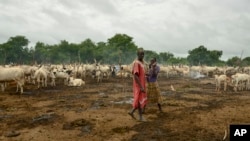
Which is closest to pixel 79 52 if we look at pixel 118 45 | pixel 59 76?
pixel 118 45

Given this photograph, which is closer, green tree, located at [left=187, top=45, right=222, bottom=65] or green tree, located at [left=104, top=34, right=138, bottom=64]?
green tree, located at [left=104, top=34, right=138, bottom=64]

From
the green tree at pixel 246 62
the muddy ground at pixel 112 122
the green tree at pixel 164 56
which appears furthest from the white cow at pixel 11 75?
the green tree at pixel 164 56

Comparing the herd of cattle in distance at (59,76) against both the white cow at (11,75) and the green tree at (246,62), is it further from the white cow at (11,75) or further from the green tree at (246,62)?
the green tree at (246,62)

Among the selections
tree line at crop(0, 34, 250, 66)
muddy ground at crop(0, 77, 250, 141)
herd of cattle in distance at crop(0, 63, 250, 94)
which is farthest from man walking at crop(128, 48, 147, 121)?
tree line at crop(0, 34, 250, 66)

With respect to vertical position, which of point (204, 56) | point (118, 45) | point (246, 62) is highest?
point (118, 45)

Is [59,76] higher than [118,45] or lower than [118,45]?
lower

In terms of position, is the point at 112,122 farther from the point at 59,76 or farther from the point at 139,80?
the point at 59,76

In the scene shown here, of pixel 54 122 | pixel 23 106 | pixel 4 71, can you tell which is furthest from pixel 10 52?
pixel 54 122

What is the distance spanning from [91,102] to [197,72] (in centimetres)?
4065

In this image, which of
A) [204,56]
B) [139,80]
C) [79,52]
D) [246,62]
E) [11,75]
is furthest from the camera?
[204,56]

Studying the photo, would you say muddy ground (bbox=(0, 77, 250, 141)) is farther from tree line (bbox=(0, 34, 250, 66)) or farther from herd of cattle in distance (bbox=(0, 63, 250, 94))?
tree line (bbox=(0, 34, 250, 66))

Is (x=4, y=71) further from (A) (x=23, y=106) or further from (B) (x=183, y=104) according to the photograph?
(B) (x=183, y=104)

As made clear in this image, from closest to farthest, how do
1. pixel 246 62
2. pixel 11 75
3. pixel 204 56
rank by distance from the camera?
pixel 11 75 < pixel 246 62 < pixel 204 56

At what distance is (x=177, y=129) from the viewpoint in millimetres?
9555
